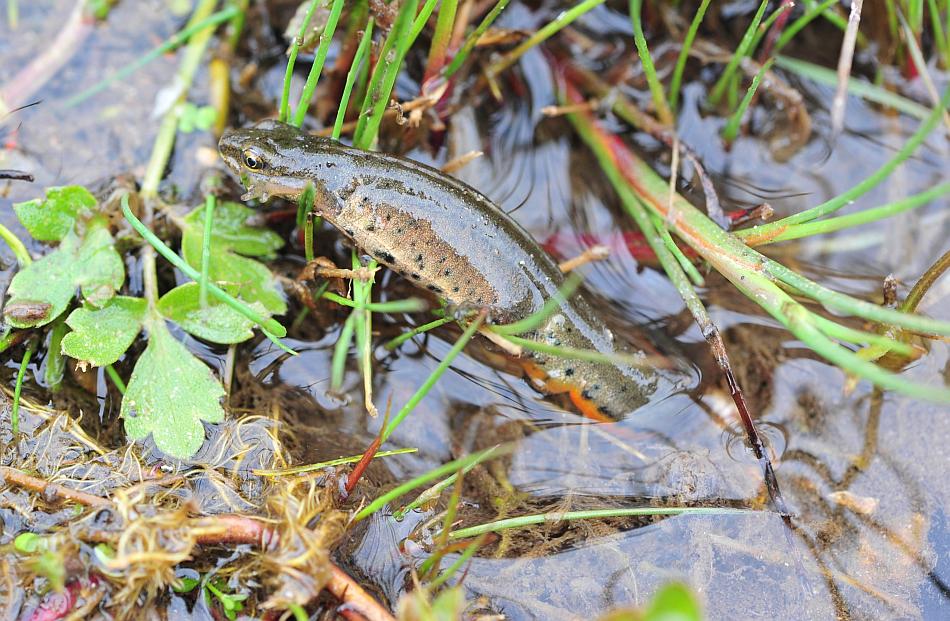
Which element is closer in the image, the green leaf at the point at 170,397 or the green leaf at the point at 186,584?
the green leaf at the point at 186,584

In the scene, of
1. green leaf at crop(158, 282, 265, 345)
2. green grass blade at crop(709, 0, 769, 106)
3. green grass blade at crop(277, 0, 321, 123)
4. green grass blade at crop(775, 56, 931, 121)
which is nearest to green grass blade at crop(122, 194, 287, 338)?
green leaf at crop(158, 282, 265, 345)

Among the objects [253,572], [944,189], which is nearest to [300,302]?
[253,572]

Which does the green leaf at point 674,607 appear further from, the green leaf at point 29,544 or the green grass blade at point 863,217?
the green leaf at point 29,544

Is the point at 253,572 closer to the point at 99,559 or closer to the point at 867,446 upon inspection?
the point at 99,559

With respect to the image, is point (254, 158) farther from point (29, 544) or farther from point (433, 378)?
point (29, 544)

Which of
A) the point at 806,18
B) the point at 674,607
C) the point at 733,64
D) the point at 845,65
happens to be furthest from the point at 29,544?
the point at 806,18

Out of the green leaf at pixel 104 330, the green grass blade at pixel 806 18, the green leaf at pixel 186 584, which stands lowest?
the green leaf at pixel 186 584

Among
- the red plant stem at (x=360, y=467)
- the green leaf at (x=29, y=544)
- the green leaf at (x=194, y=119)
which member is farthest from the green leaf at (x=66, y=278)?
the red plant stem at (x=360, y=467)
